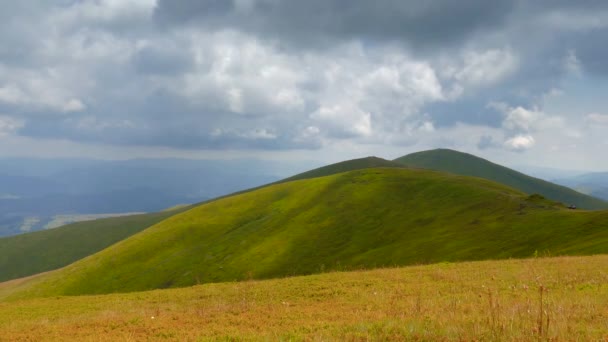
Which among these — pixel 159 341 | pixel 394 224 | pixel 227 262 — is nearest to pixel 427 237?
pixel 394 224

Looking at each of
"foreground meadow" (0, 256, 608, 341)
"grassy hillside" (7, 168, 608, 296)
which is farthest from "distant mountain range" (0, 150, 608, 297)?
"foreground meadow" (0, 256, 608, 341)

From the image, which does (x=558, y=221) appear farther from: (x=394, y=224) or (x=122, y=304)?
(x=122, y=304)

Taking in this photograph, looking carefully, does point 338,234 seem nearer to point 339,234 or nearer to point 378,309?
point 339,234

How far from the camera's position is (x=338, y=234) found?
324ft

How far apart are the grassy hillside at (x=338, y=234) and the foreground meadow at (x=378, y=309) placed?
22.3 metres

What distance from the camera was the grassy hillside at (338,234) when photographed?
5875cm

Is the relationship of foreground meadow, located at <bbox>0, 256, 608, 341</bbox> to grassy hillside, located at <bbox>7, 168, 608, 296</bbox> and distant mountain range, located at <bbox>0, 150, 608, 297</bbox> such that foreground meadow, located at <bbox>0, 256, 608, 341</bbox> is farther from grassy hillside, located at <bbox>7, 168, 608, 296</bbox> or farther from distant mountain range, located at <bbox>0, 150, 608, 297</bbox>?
distant mountain range, located at <bbox>0, 150, 608, 297</bbox>

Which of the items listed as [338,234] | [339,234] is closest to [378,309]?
[339,234]

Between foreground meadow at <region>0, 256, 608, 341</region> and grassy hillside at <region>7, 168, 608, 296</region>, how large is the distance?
2234 centimetres

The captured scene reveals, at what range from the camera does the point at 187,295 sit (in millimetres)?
31047

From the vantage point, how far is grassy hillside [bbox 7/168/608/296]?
193 feet

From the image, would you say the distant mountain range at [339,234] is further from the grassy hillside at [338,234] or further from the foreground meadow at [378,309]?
the foreground meadow at [378,309]

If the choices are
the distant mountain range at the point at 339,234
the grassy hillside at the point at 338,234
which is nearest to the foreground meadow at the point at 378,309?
the grassy hillside at the point at 338,234

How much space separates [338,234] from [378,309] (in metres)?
81.5
